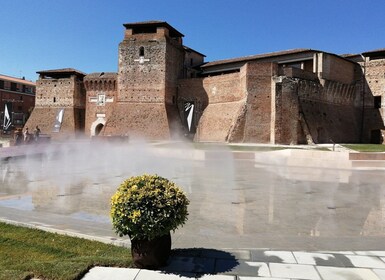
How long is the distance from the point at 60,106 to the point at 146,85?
13266 millimetres

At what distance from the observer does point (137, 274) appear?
3992 mm

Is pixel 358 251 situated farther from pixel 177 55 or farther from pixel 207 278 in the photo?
pixel 177 55

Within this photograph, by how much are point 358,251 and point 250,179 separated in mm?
8844

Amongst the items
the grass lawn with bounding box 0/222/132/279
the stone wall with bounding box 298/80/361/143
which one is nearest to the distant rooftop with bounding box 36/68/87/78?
the stone wall with bounding box 298/80/361/143

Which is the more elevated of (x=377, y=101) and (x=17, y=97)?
(x=17, y=97)

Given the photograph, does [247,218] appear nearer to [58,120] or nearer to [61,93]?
[58,120]

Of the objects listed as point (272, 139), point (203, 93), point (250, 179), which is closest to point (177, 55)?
point (203, 93)

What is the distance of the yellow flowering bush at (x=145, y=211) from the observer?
415 cm

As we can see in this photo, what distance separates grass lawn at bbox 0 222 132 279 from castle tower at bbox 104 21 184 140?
3010 cm

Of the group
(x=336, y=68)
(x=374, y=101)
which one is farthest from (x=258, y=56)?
(x=374, y=101)

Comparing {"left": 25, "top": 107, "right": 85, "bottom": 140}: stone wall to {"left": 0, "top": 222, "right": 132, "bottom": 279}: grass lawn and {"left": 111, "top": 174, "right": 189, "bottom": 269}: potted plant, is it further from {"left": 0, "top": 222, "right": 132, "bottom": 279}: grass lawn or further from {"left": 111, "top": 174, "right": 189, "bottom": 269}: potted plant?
{"left": 111, "top": 174, "right": 189, "bottom": 269}: potted plant

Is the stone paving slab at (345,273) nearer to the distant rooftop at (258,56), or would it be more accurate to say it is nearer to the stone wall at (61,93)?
the distant rooftop at (258,56)

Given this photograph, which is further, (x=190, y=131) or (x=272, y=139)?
(x=190, y=131)

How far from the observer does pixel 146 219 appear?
163 inches
